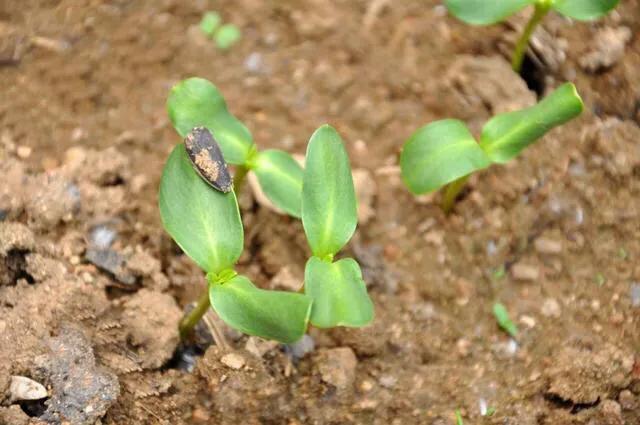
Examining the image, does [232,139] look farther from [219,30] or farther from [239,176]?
[219,30]

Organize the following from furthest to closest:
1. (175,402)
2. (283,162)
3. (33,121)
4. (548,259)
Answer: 1. (33,121)
2. (548,259)
3. (283,162)
4. (175,402)

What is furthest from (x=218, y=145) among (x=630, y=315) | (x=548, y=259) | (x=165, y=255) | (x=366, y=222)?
(x=630, y=315)

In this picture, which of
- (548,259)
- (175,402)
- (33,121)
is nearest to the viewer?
(175,402)

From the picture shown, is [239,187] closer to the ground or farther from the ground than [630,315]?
farther from the ground

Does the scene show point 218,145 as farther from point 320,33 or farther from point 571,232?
point 571,232

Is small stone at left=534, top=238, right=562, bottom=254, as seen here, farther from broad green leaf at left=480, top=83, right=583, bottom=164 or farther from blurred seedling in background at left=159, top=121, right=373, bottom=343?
blurred seedling in background at left=159, top=121, right=373, bottom=343

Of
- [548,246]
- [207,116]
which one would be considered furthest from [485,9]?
[207,116]

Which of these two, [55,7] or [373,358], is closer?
[373,358]
